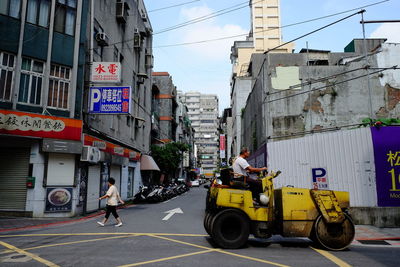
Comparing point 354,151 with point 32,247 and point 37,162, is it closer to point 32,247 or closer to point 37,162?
point 32,247

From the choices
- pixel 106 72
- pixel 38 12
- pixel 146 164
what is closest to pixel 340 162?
pixel 106 72

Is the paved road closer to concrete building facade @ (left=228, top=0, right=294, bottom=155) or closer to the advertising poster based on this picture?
the advertising poster

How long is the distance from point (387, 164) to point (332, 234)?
17.8 feet

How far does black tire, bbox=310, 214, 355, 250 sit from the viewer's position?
6.82 m

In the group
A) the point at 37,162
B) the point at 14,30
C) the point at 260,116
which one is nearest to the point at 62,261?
the point at 37,162

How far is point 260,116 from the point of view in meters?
20.5

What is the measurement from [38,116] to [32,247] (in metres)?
7.28

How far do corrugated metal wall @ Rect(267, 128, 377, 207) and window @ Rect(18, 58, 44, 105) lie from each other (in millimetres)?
A: 11450

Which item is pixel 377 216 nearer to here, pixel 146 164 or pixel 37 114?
pixel 37 114

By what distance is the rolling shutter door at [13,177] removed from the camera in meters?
12.9

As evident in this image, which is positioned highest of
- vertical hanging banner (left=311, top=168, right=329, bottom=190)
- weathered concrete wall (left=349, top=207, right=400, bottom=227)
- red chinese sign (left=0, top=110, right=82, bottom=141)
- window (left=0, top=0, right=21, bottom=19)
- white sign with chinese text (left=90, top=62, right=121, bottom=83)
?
window (left=0, top=0, right=21, bottom=19)

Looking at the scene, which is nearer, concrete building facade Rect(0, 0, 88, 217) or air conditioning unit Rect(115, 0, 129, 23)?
concrete building facade Rect(0, 0, 88, 217)

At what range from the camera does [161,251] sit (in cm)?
646

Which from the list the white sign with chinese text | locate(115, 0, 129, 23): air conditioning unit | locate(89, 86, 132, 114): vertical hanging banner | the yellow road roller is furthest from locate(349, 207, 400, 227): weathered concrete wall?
locate(115, 0, 129, 23): air conditioning unit
